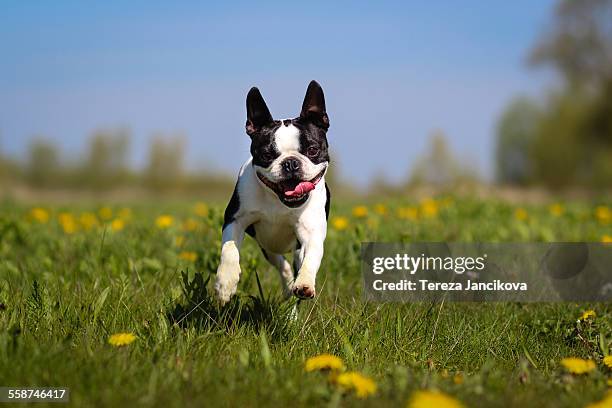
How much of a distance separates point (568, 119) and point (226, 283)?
36186mm

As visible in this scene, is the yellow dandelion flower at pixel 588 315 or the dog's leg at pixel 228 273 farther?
the yellow dandelion flower at pixel 588 315

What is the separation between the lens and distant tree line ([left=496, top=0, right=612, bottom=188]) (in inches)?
1273

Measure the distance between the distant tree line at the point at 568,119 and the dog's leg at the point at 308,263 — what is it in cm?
3147

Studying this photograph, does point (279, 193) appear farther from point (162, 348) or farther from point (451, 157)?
point (451, 157)

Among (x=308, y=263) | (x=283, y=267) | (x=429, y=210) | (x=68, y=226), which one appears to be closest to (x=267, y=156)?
(x=308, y=263)

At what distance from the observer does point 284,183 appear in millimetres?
3816

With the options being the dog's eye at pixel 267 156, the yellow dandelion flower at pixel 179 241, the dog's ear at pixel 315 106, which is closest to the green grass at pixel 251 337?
the yellow dandelion flower at pixel 179 241

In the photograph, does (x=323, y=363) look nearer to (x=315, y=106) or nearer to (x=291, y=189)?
(x=291, y=189)

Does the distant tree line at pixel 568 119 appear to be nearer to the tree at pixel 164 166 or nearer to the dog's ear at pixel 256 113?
the tree at pixel 164 166

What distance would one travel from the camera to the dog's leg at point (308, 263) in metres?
3.53

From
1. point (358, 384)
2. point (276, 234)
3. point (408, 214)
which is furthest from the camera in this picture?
point (408, 214)

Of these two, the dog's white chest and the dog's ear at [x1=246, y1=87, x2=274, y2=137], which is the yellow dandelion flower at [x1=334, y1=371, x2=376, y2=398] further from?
the dog's ear at [x1=246, y1=87, x2=274, y2=137]

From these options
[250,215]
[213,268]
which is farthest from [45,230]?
[250,215]

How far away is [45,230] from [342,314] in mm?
4754
